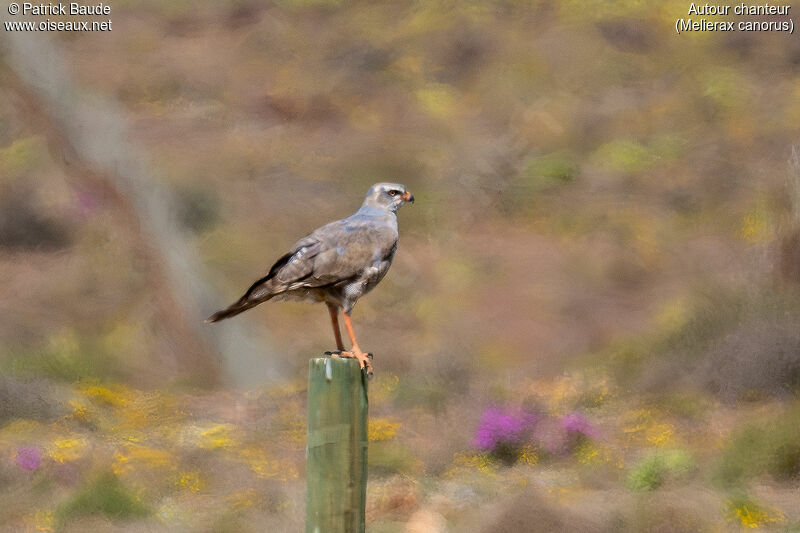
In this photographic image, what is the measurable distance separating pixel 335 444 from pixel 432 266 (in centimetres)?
1661

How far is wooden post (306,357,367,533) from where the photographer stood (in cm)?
480

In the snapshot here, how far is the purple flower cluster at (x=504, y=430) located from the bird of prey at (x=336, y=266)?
5.79m

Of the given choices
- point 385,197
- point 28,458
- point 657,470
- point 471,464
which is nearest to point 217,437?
point 28,458

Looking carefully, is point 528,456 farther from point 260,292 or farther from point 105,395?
point 260,292

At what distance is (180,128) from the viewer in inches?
1080

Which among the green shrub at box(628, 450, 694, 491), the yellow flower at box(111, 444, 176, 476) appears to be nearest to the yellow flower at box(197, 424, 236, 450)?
the yellow flower at box(111, 444, 176, 476)

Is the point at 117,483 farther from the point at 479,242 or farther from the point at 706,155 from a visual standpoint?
the point at 706,155

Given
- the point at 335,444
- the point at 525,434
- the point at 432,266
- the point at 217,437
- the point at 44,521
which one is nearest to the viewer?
the point at 335,444

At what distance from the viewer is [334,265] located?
6.23 meters

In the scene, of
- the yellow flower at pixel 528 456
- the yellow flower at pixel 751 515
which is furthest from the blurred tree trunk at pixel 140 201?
the yellow flower at pixel 751 515

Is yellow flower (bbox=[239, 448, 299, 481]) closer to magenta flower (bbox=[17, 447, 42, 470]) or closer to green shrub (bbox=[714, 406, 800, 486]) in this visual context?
magenta flower (bbox=[17, 447, 42, 470])

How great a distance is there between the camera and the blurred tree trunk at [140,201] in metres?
17.1

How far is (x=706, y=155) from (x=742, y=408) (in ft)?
45.3

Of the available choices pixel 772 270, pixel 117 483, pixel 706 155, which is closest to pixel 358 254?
pixel 117 483
